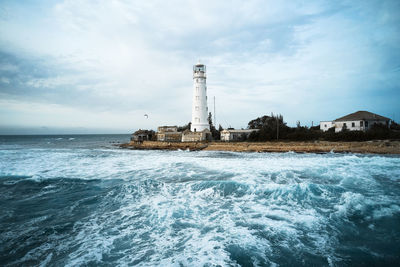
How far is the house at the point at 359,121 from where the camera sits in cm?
3019

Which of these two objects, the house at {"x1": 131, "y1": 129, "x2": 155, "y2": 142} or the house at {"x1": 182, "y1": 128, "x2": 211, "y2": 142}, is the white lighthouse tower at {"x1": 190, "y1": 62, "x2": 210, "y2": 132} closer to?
the house at {"x1": 182, "y1": 128, "x2": 211, "y2": 142}

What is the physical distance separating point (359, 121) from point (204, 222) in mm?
33208

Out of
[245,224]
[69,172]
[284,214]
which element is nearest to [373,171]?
[284,214]

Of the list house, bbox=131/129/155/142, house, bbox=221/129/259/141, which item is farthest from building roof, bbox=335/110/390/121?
house, bbox=131/129/155/142

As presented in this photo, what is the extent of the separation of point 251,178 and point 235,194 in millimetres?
2279

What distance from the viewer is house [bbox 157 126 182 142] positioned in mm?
35250

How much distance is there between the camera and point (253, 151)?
981 inches

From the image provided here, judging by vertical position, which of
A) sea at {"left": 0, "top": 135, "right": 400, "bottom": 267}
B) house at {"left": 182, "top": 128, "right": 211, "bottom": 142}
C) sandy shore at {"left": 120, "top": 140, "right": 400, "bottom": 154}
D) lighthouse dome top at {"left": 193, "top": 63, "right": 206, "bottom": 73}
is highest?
lighthouse dome top at {"left": 193, "top": 63, "right": 206, "bottom": 73}

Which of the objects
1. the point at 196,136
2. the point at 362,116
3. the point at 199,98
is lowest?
the point at 196,136

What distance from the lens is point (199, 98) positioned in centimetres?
3253

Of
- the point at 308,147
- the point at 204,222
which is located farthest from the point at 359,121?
the point at 204,222

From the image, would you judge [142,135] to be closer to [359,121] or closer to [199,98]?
→ [199,98]

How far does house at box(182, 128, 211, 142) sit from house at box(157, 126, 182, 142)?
200 cm

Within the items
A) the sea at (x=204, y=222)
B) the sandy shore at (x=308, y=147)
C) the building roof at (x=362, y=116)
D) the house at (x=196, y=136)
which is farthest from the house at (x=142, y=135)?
the building roof at (x=362, y=116)
